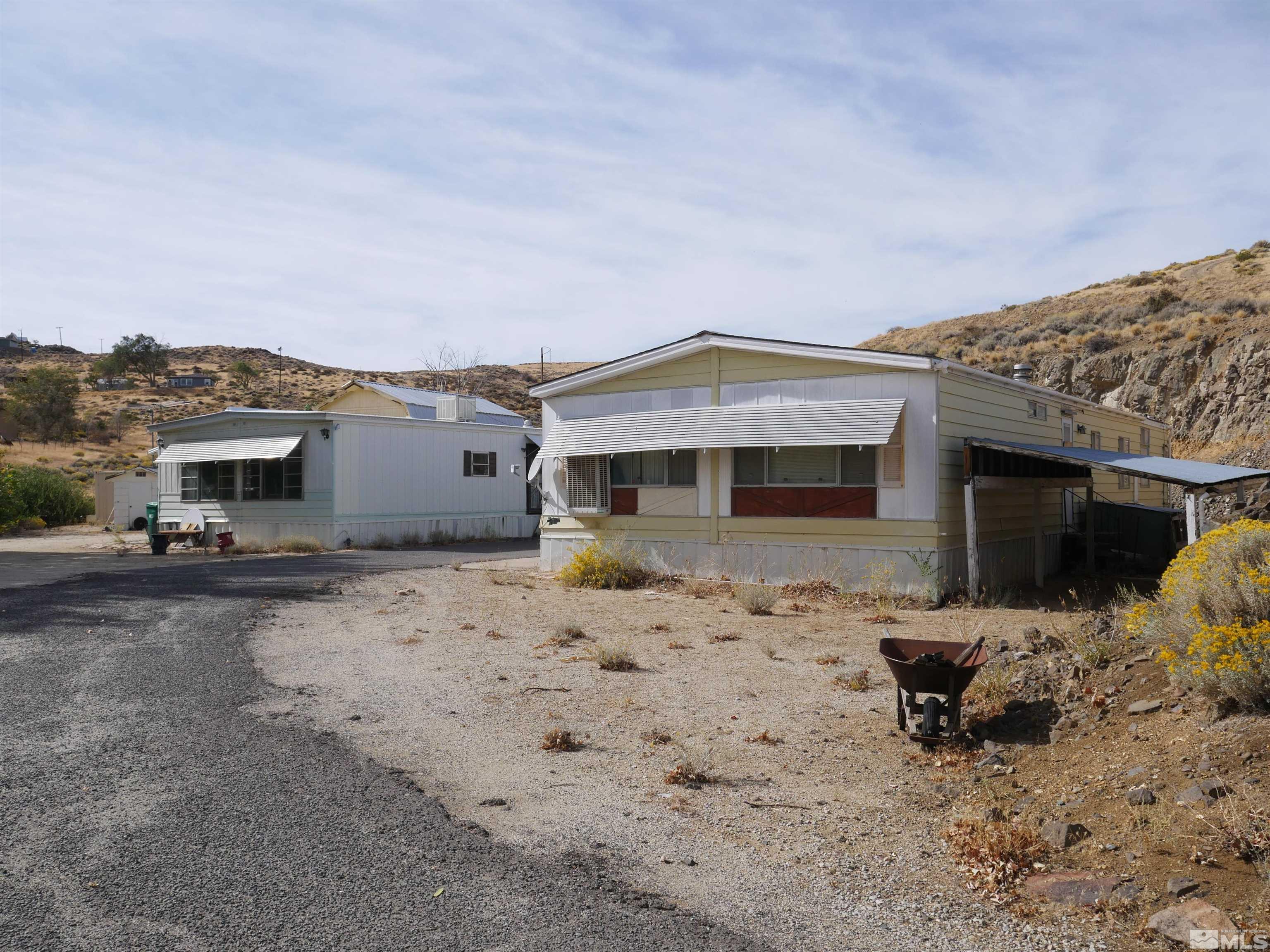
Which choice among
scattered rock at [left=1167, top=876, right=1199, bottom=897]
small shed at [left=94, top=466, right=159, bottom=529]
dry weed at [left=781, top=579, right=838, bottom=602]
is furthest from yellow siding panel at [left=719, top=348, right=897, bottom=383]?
small shed at [left=94, top=466, right=159, bottom=529]

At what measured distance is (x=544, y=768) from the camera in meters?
5.14

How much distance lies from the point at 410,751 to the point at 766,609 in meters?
6.01

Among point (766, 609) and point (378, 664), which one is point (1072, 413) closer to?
point (766, 609)

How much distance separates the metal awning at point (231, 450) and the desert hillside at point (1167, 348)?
542 inches

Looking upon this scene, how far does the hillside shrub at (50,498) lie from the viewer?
2791cm

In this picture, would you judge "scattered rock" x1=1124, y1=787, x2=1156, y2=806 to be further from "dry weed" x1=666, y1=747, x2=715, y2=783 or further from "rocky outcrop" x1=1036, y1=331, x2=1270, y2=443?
Result: "rocky outcrop" x1=1036, y1=331, x2=1270, y2=443

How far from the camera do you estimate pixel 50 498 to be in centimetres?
2875

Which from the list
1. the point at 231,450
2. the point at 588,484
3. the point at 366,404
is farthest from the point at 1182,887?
the point at 366,404

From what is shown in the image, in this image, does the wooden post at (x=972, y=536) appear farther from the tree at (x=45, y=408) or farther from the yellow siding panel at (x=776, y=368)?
the tree at (x=45, y=408)

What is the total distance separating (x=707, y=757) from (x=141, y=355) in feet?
217

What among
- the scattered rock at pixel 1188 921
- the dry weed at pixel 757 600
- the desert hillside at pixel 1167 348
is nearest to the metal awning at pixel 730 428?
the dry weed at pixel 757 600

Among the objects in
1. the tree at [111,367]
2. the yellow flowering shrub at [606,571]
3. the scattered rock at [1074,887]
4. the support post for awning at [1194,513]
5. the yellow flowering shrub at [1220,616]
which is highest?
the tree at [111,367]

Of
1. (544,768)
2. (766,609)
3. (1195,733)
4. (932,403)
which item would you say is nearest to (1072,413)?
(932,403)

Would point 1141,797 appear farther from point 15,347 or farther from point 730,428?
point 15,347
